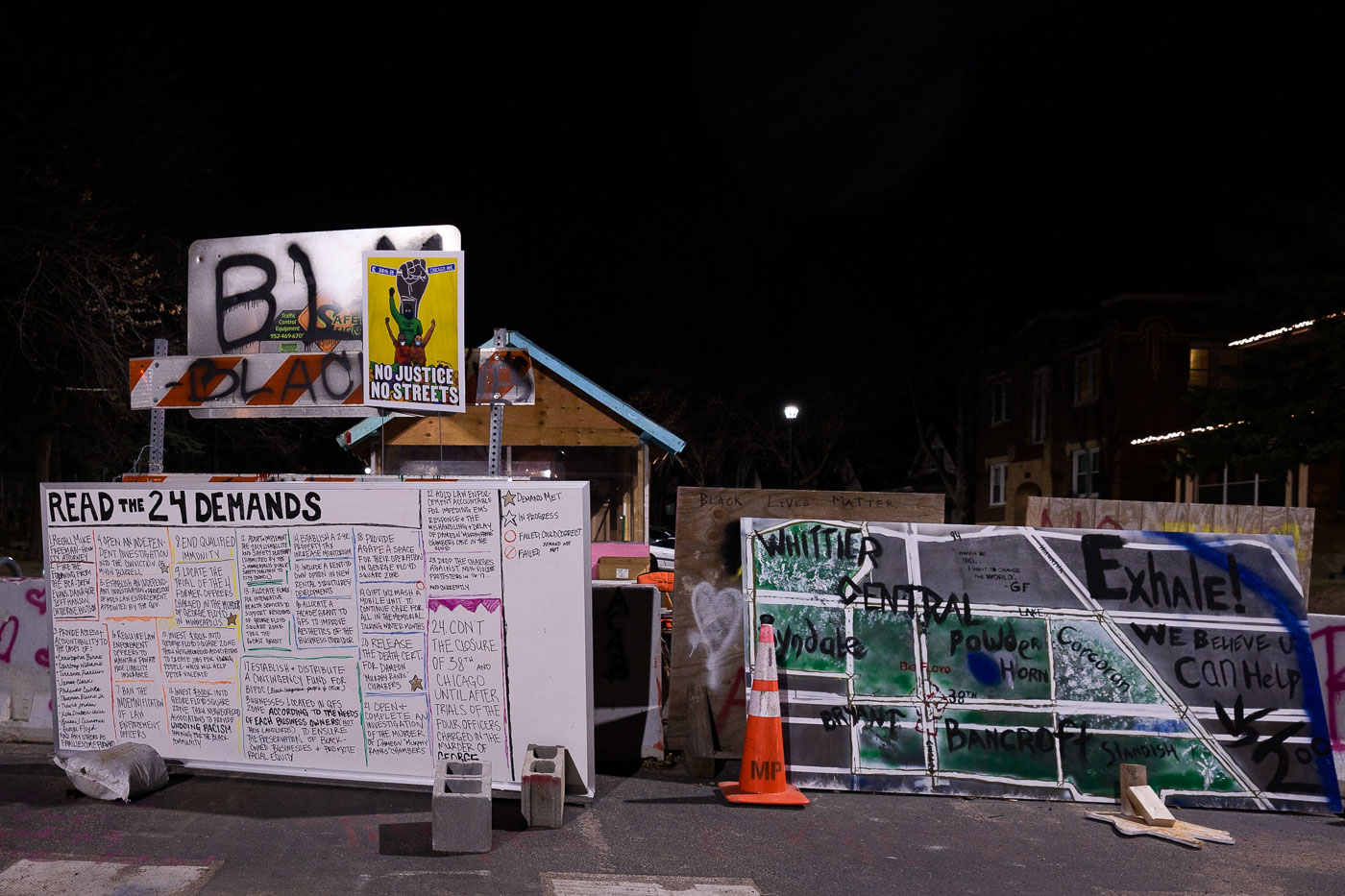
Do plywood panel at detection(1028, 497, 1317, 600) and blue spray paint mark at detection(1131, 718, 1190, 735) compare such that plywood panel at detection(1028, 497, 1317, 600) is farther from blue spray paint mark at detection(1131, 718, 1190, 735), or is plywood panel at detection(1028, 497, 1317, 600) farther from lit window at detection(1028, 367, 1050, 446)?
lit window at detection(1028, 367, 1050, 446)

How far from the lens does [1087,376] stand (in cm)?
3509

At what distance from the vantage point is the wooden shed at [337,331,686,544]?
1661cm

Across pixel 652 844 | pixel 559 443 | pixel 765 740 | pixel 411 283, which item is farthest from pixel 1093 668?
pixel 559 443

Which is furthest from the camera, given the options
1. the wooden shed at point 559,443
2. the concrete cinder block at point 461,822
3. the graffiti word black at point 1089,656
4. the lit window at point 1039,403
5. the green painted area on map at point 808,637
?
the lit window at point 1039,403

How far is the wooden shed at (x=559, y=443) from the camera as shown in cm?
1661

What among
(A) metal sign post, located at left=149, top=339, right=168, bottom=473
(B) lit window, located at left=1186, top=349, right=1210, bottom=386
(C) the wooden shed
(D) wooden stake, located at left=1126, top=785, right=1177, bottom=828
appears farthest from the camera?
(B) lit window, located at left=1186, top=349, right=1210, bottom=386

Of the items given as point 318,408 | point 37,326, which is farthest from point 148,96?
point 318,408

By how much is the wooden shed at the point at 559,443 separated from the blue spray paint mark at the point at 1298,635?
10.4m

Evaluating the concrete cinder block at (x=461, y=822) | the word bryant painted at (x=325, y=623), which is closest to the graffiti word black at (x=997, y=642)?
the word bryant painted at (x=325, y=623)

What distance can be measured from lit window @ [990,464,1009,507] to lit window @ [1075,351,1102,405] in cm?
557

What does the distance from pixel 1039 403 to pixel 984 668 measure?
109ft

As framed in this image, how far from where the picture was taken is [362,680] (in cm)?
621

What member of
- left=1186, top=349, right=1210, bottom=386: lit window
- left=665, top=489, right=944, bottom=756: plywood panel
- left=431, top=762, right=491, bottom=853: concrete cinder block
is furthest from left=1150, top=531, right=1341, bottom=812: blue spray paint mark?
left=1186, top=349, right=1210, bottom=386: lit window

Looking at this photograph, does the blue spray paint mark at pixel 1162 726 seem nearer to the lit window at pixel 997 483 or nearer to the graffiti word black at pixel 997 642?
the graffiti word black at pixel 997 642
